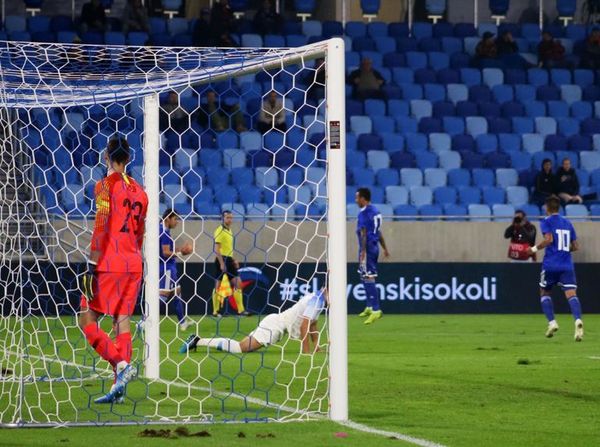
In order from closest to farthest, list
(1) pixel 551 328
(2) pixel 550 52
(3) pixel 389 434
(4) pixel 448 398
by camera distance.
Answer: (3) pixel 389 434, (4) pixel 448 398, (1) pixel 551 328, (2) pixel 550 52

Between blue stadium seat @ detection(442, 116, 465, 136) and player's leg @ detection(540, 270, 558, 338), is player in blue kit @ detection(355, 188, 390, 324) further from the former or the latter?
blue stadium seat @ detection(442, 116, 465, 136)

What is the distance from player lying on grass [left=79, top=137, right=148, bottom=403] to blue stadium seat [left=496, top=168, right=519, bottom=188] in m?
16.9

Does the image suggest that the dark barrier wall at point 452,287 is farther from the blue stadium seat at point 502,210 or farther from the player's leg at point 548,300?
the player's leg at point 548,300

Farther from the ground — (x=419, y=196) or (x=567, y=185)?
(x=567, y=185)

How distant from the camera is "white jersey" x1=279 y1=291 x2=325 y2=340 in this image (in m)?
12.1

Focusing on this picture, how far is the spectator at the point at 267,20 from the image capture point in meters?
27.0

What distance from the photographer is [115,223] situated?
Result: 9406 millimetres

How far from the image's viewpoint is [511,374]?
39.4 ft

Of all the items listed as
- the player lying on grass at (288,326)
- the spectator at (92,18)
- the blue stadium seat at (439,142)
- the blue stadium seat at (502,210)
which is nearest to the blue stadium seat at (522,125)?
the blue stadium seat at (439,142)

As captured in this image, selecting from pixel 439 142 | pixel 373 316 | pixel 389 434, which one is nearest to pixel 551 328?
pixel 373 316

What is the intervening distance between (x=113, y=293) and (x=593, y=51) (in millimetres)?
21351

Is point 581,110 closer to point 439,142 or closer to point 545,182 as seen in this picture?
point 545,182

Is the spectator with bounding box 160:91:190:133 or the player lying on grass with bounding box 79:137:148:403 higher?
the spectator with bounding box 160:91:190:133

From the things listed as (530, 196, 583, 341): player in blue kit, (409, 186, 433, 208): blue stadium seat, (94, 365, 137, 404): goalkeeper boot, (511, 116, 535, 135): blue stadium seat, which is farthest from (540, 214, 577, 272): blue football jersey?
(511, 116, 535, 135): blue stadium seat
